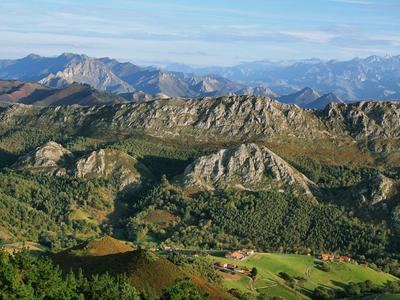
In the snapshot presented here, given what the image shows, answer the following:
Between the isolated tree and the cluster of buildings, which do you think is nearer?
the isolated tree

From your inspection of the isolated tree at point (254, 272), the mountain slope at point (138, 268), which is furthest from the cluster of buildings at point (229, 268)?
the mountain slope at point (138, 268)

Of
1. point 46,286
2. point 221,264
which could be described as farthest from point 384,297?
point 46,286

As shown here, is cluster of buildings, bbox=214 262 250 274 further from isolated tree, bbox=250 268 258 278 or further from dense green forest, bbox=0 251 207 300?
dense green forest, bbox=0 251 207 300

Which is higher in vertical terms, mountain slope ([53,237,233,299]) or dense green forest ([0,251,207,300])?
dense green forest ([0,251,207,300])

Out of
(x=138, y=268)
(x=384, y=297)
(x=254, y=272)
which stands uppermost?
(x=138, y=268)

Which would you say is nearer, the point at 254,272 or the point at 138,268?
the point at 138,268

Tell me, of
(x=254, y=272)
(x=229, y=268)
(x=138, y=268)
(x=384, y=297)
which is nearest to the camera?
(x=138, y=268)

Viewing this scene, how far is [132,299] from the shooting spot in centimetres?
10262

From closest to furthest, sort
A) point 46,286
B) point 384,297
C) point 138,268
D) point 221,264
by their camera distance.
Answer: point 46,286 < point 138,268 < point 384,297 < point 221,264

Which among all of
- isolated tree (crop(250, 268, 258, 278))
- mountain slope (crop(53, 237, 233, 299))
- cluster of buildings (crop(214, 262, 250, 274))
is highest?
mountain slope (crop(53, 237, 233, 299))

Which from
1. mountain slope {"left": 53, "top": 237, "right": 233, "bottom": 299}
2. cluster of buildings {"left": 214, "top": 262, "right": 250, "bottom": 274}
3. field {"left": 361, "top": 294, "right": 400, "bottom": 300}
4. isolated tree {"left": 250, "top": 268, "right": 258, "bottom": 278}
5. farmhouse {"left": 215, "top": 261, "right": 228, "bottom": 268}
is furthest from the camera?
farmhouse {"left": 215, "top": 261, "right": 228, "bottom": 268}

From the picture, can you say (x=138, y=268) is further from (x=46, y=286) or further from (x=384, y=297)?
(x=384, y=297)

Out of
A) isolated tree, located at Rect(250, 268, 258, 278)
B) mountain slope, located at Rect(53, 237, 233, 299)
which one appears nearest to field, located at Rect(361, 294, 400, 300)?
isolated tree, located at Rect(250, 268, 258, 278)

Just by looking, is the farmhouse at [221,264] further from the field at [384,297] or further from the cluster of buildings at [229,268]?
the field at [384,297]
